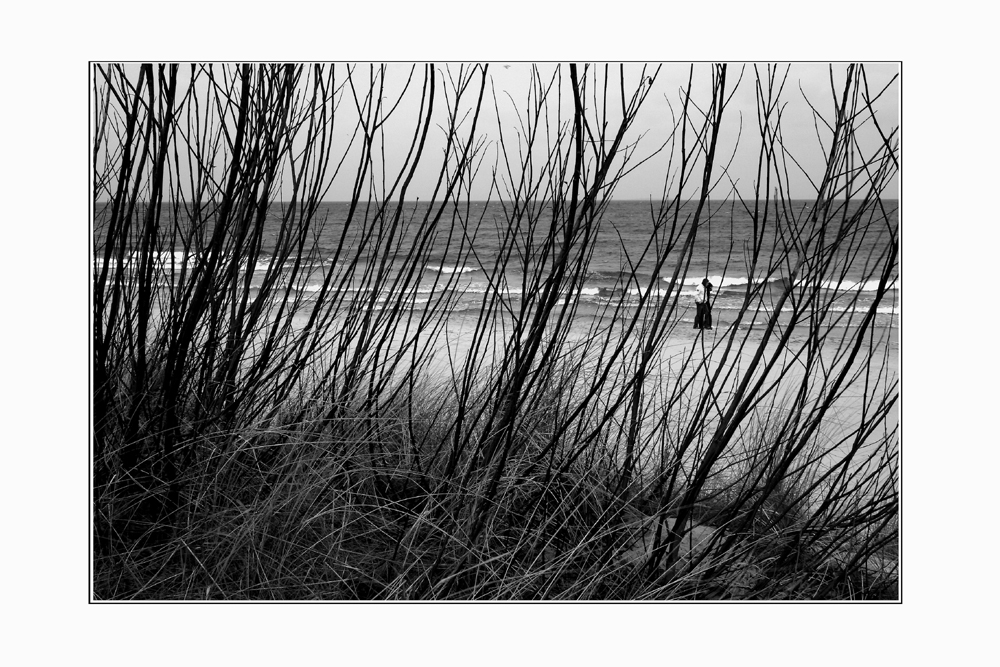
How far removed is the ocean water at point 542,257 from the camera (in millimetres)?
1269

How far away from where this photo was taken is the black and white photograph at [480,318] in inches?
49.5

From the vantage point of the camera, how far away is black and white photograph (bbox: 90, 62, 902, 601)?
126 centimetres

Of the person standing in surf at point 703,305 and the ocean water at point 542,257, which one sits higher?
the ocean water at point 542,257

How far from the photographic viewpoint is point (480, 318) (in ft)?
4.53

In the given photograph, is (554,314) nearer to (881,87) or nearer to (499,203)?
(499,203)

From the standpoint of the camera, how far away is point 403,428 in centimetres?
138

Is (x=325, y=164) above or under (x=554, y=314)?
above

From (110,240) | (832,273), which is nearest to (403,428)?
(110,240)

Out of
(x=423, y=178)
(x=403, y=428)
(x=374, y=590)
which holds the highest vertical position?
(x=423, y=178)

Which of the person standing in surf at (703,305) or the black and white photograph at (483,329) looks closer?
the black and white photograph at (483,329)

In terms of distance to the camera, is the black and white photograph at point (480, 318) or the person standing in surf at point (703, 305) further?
the person standing in surf at point (703, 305)

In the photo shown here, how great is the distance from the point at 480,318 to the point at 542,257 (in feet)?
0.59

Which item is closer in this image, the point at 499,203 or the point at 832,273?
the point at 832,273
